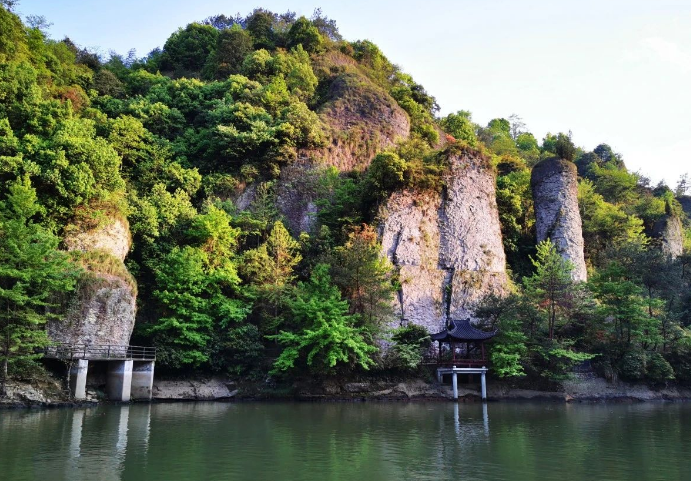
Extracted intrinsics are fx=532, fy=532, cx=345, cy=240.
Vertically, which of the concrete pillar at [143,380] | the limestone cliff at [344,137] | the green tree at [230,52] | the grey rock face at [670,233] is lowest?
the concrete pillar at [143,380]

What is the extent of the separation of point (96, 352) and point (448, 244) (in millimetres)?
23004

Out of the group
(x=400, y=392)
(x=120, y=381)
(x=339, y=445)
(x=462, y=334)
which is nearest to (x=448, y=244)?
(x=462, y=334)

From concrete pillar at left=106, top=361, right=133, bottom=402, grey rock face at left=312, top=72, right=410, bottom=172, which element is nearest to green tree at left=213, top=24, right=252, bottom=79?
grey rock face at left=312, top=72, right=410, bottom=172

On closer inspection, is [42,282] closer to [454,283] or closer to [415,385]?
[415,385]

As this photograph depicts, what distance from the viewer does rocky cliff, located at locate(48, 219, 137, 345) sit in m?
25.2

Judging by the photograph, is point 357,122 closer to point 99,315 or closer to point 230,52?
point 230,52

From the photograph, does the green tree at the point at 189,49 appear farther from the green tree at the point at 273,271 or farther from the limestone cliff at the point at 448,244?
the limestone cliff at the point at 448,244

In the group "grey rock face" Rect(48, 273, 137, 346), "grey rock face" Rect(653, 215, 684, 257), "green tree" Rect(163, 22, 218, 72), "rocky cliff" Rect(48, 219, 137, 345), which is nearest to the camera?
"grey rock face" Rect(48, 273, 137, 346)

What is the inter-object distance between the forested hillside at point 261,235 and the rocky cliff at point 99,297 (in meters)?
0.10

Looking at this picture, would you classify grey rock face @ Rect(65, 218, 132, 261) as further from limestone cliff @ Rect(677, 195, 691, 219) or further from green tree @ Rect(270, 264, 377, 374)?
limestone cliff @ Rect(677, 195, 691, 219)

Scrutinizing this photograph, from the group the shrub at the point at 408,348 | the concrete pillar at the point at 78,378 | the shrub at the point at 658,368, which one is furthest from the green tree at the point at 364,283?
the shrub at the point at 658,368

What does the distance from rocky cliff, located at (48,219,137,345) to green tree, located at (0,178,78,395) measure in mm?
835

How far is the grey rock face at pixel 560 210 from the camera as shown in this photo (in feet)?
132

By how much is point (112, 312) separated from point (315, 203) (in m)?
15.9
